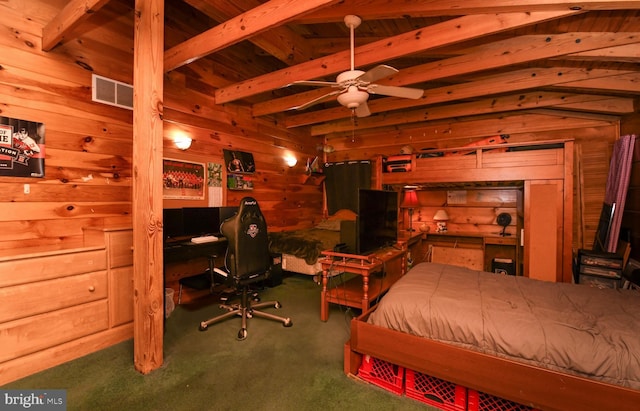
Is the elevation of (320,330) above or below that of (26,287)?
below

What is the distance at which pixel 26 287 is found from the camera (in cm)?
194

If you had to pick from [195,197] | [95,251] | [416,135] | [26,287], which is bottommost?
[26,287]

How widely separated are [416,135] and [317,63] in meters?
2.77

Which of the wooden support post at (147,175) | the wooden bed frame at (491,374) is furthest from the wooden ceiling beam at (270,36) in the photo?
the wooden bed frame at (491,374)

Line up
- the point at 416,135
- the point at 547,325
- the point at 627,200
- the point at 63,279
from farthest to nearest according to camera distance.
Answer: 1. the point at 416,135
2. the point at 627,200
3. the point at 63,279
4. the point at 547,325

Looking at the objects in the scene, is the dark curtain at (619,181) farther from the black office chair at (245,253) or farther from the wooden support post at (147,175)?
the wooden support post at (147,175)

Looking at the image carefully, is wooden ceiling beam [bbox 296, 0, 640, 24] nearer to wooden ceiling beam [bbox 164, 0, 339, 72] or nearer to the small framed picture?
wooden ceiling beam [bbox 164, 0, 339, 72]

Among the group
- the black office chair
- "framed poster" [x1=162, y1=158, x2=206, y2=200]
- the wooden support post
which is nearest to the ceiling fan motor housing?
the black office chair

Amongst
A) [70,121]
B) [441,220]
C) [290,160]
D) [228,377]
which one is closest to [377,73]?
[228,377]

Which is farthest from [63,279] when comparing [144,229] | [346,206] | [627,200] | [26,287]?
[627,200]

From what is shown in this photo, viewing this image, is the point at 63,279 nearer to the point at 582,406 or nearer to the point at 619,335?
the point at 582,406

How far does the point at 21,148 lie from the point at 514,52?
4.26 meters

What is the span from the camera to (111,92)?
9.07 ft

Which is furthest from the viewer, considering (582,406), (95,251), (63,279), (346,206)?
(346,206)
